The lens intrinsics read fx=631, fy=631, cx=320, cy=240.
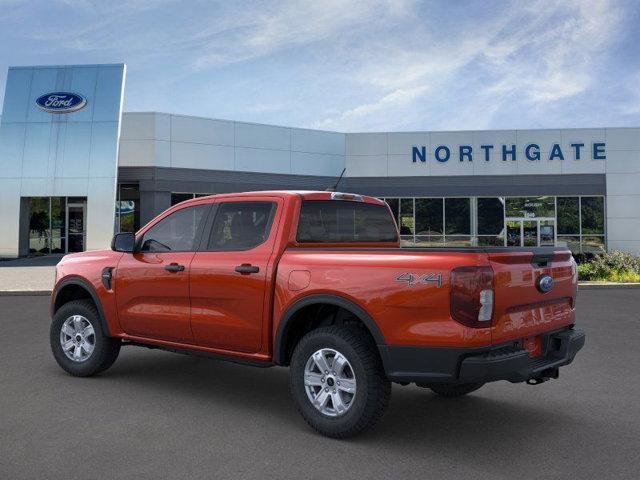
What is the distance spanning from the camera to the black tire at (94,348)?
6.52 metres

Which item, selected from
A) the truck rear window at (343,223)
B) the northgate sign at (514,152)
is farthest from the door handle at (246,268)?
the northgate sign at (514,152)

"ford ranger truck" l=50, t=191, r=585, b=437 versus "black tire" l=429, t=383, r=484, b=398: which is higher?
"ford ranger truck" l=50, t=191, r=585, b=437

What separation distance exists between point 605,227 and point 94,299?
29.3 meters

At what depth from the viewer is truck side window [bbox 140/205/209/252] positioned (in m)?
→ 5.88

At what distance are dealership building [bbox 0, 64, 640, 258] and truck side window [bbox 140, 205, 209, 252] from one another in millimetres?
22339

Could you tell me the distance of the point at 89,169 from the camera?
27.6m

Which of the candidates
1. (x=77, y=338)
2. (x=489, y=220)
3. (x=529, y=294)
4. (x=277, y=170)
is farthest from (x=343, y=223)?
(x=489, y=220)

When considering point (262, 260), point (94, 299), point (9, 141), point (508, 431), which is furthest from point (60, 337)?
point (9, 141)

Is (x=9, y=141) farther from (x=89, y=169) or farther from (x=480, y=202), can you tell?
(x=480, y=202)

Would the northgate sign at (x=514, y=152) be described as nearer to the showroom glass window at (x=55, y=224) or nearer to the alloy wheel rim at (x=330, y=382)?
the showroom glass window at (x=55, y=224)

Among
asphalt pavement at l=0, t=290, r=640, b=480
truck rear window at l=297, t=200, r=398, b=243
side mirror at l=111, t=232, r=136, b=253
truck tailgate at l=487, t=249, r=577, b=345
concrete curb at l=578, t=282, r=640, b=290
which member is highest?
truck rear window at l=297, t=200, r=398, b=243

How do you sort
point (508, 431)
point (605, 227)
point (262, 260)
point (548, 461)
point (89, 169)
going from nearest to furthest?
point (548, 461), point (508, 431), point (262, 260), point (89, 169), point (605, 227)

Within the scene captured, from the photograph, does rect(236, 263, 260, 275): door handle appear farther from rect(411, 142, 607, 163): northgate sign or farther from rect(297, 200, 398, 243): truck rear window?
rect(411, 142, 607, 163): northgate sign

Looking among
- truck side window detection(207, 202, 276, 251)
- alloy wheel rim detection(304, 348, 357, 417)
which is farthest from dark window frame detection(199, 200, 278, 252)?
alloy wheel rim detection(304, 348, 357, 417)
